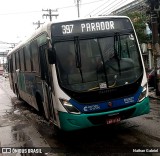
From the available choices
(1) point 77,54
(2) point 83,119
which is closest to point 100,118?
(2) point 83,119

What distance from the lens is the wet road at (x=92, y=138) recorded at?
6.72 m

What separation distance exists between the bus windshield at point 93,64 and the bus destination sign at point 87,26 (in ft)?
0.73

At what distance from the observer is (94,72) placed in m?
6.99

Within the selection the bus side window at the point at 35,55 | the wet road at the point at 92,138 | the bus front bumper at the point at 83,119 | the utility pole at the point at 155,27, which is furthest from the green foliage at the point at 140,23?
the bus front bumper at the point at 83,119

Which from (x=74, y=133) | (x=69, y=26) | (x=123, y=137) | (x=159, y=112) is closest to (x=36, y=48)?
(x=69, y=26)

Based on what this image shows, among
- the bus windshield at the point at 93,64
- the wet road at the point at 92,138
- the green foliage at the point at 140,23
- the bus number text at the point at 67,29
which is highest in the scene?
the green foliage at the point at 140,23

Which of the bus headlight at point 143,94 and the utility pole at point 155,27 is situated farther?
the utility pole at point 155,27

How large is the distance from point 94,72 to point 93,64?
19cm

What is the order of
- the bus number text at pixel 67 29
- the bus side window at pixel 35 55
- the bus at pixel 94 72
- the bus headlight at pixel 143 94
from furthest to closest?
1. the bus side window at pixel 35 55
2. the bus headlight at pixel 143 94
3. the bus number text at pixel 67 29
4. the bus at pixel 94 72

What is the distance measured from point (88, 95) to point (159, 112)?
463cm

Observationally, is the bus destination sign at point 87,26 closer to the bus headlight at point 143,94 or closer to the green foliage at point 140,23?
the bus headlight at point 143,94

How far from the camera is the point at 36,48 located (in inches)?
353

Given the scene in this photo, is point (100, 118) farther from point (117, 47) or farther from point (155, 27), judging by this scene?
point (155, 27)

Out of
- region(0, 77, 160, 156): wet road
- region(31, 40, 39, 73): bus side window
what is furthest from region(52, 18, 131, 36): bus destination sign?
region(0, 77, 160, 156): wet road
